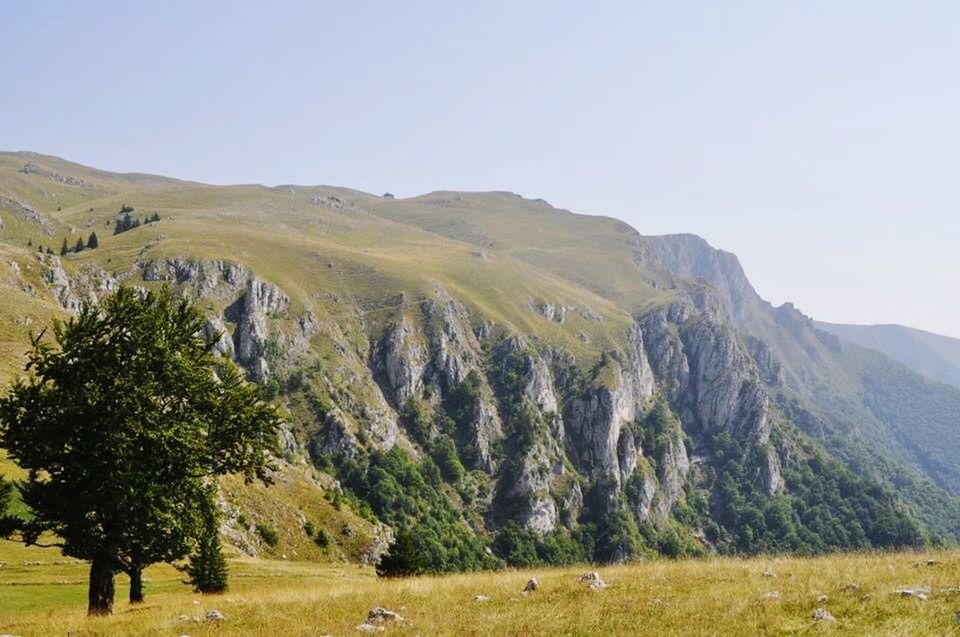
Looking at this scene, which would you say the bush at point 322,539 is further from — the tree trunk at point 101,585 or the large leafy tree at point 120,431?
the tree trunk at point 101,585

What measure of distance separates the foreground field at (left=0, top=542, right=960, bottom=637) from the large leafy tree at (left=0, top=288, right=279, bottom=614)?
3213mm

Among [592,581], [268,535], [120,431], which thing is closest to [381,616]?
[592,581]

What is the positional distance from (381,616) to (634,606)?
630 cm

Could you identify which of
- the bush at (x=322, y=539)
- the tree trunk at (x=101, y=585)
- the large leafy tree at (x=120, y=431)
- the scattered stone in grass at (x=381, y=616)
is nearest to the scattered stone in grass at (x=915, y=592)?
the scattered stone in grass at (x=381, y=616)

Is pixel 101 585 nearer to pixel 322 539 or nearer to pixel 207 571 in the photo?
pixel 207 571

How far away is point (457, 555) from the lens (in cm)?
19538

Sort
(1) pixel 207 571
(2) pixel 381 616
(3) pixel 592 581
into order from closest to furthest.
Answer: (2) pixel 381 616 < (3) pixel 592 581 < (1) pixel 207 571

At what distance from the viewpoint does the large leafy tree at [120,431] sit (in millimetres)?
22156

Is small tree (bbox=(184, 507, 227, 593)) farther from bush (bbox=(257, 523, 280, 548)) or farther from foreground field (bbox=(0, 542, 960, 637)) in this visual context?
bush (bbox=(257, 523, 280, 548))

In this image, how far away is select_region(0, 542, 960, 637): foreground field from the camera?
13.3 metres

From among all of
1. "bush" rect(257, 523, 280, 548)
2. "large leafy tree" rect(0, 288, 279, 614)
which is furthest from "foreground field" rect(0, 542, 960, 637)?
"bush" rect(257, 523, 280, 548)

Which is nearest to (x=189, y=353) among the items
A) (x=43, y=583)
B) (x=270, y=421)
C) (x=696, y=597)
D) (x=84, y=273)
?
(x=270, y=421)

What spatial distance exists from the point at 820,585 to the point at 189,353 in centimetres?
2252

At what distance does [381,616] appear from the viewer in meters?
16.0
